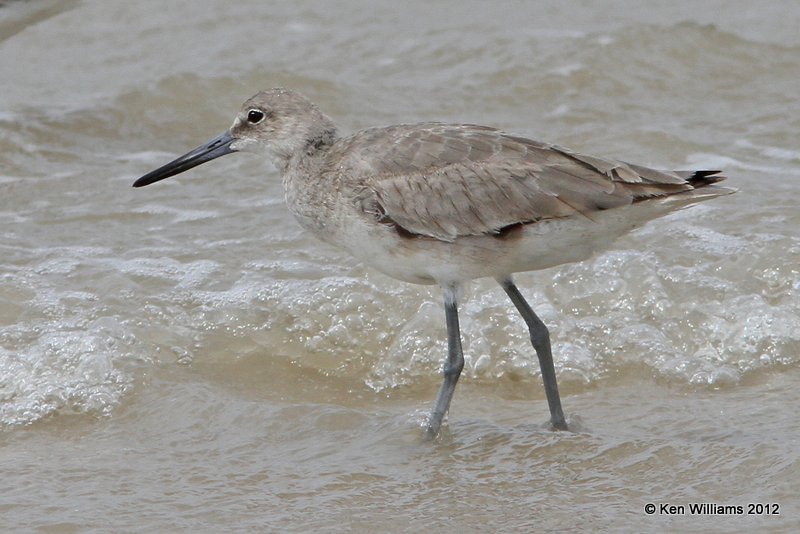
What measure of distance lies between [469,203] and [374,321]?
170 centimetres

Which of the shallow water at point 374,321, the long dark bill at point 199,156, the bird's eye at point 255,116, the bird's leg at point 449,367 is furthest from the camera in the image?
the long dark bill at point 199,156

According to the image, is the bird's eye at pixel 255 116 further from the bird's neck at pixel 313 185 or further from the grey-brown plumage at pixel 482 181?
the grey-brown plumage at pixel 482 181

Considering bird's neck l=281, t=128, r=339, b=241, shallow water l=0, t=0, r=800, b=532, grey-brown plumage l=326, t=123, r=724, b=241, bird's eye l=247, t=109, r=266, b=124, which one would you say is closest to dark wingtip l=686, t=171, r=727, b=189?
grey-brown plumage l=326, t=123, r=724, b=241

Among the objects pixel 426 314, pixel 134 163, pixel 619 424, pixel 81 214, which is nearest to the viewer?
pixel 619 424

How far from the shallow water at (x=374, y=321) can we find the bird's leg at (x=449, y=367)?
0.09 metres

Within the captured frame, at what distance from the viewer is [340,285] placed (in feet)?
25.3

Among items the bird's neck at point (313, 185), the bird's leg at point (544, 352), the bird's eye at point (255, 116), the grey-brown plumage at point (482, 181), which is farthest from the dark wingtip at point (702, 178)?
the bird's eye at point (255, 116)

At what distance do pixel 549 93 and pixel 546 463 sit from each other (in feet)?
19.9

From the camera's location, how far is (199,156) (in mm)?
6941

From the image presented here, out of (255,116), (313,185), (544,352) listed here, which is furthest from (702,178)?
(255,116)

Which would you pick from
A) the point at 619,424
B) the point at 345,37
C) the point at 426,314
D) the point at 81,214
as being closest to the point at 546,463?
the point at 619,424

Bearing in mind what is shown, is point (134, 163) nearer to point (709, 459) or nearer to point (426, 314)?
point (426, 314)

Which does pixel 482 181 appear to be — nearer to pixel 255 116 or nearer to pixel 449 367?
pixel 449 367

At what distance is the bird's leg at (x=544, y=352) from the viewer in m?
6.27
